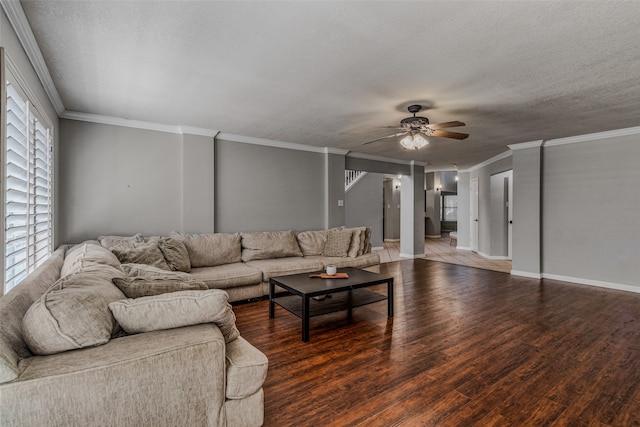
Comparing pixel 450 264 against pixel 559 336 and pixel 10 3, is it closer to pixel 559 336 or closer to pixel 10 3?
pixel 559 336

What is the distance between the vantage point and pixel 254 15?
195cm

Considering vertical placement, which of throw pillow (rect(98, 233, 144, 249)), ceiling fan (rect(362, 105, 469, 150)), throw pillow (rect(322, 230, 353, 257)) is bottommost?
throw pillow (rect(322, 230, 353, 257))

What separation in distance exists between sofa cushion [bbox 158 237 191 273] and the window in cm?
108

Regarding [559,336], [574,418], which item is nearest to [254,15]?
[574,418]

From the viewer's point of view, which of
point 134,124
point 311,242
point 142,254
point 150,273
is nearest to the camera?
point 150,273

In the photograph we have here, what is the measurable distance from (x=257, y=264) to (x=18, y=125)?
2.81 metres

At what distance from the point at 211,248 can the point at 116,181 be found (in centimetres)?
151

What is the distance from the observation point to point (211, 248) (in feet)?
14.1

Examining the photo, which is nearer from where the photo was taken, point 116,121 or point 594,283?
point 116,121

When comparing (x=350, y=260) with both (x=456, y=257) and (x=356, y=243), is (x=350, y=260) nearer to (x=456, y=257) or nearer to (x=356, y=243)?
(x=356, y=243)

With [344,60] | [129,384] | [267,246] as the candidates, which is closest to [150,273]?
[129,384]

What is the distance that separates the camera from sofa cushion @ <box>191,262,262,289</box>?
3730mm

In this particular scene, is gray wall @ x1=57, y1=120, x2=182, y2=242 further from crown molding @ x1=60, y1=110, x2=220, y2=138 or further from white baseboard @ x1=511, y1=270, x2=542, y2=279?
white baseboard @ x1=511, y1=270, x2=542, y2=279

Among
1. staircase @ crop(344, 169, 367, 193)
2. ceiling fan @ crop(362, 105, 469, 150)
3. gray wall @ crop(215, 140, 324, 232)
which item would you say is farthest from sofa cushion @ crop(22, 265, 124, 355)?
staircase @ crop(344, 169, 367, 193)
